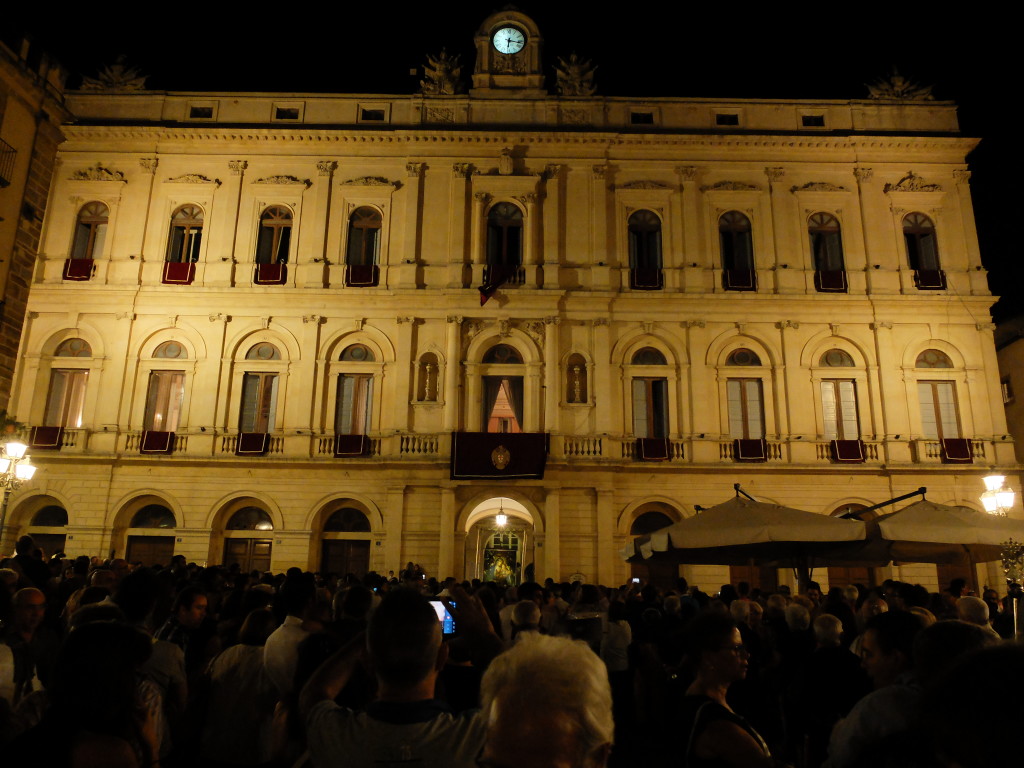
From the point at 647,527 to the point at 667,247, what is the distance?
8786 mm

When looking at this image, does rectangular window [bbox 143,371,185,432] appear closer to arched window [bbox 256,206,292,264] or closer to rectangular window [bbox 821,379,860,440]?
arched window [bbox 256,206,292,264]

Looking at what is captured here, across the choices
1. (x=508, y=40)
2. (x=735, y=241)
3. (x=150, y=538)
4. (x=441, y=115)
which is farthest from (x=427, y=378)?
(x=508, y=40)

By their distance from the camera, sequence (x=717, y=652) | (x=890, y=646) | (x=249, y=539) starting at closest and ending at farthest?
1. (x=717, y=652)
2. (x=890, y=646)
3. (x=249, y=539)

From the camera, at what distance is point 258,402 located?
940 inches

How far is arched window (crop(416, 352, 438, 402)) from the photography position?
23.6 m

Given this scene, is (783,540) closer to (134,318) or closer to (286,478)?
(286,478)

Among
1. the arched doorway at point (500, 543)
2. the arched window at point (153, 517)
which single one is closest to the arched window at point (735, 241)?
the arched doorway at point (500, 543)

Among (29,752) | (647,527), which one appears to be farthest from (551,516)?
(29,752)

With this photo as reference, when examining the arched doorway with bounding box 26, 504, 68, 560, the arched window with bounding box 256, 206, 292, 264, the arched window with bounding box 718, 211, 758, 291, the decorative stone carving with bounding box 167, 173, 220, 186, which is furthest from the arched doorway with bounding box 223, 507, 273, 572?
the arched window with bounding box 718, 211, 758, 291

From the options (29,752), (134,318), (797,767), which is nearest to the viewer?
(29,752)

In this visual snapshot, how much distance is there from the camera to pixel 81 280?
24188mm

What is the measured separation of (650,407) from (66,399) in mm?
17635

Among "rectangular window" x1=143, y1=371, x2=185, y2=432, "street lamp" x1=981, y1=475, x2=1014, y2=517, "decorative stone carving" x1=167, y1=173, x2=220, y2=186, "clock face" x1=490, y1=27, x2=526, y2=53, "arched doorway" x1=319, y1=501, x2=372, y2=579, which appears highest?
"clock face" x1=490, y1=27, x2=526, y2=53

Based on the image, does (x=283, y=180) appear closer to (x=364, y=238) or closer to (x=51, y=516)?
(x=364, y=238)
